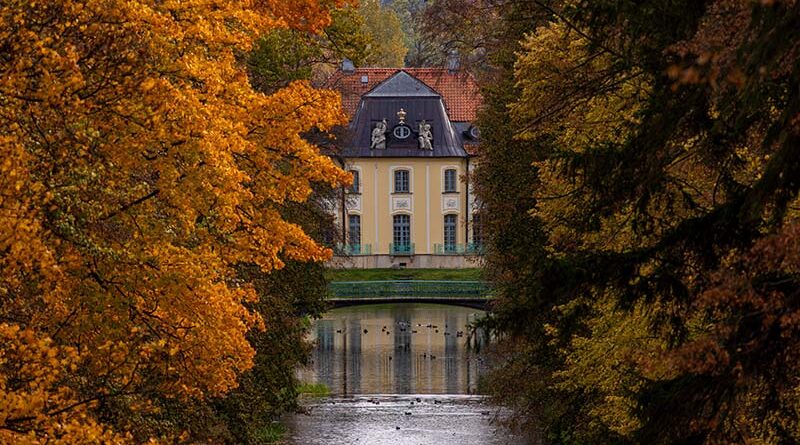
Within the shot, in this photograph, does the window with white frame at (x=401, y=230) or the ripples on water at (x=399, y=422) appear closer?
the ripples on water at (x=399, y=422)

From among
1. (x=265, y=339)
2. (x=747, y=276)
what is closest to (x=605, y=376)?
(x=265, y=339)

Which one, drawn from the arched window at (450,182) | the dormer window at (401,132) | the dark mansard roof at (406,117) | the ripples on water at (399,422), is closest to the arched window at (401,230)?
the arched window at (450,182)

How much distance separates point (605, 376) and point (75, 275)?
7.05 metres

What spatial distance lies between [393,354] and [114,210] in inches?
1384

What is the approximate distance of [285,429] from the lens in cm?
3170

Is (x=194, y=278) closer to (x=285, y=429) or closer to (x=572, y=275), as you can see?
(x=572, y=275)

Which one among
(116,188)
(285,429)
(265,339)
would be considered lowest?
(285,429)

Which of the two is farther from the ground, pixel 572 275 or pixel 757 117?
pixel 757 117

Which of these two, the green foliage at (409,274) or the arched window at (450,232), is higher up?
the arched window at (450,232)

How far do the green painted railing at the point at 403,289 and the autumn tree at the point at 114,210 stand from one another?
44.9 m

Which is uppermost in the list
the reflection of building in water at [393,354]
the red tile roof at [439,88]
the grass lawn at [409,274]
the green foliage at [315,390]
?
the red tile roof at [439,88]

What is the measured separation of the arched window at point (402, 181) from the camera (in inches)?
2911

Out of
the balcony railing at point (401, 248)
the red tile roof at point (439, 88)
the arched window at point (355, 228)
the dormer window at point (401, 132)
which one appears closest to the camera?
the red tile roof at point (439, 88)

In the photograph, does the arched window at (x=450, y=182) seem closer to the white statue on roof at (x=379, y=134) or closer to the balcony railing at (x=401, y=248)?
the balcony railing at (x=401, y=248)
